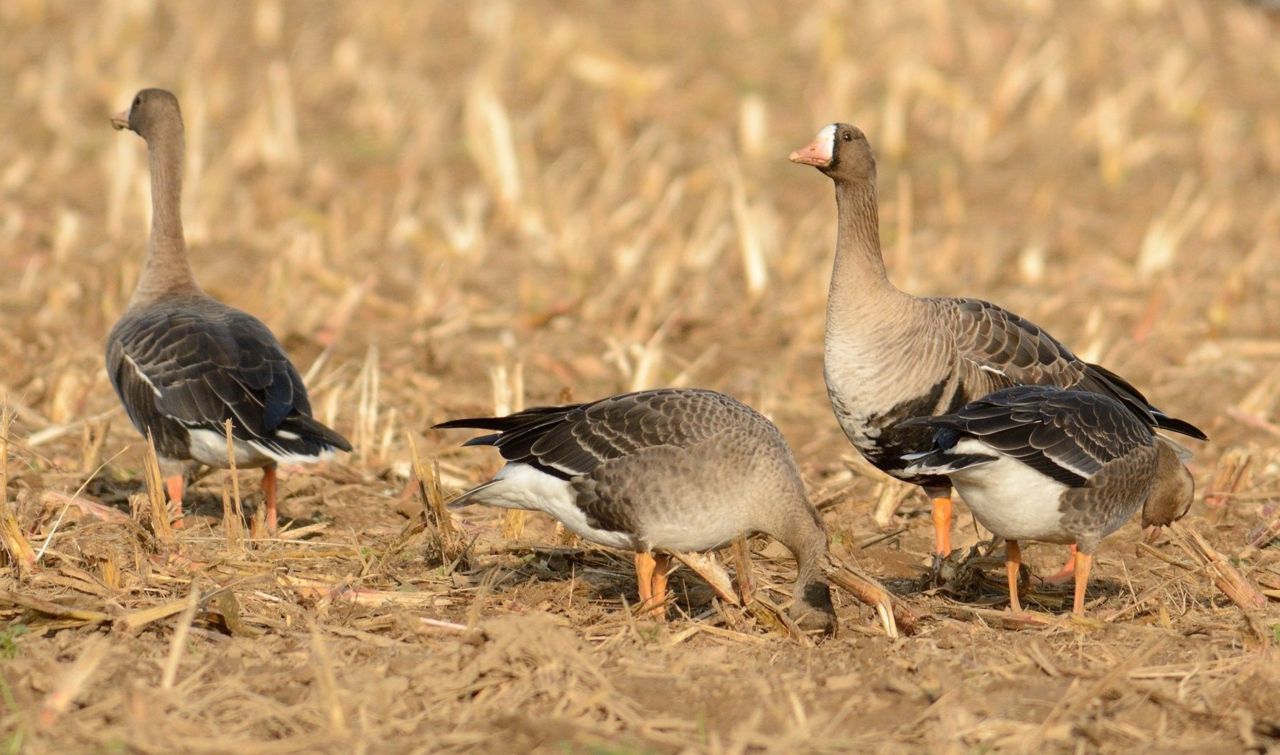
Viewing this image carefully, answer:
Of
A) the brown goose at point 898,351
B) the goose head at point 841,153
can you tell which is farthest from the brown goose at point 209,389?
the goose head at point 841,153

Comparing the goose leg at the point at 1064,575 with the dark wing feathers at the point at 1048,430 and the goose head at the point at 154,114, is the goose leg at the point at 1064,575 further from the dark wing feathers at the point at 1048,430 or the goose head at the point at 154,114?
the goose head at the point at 154,114

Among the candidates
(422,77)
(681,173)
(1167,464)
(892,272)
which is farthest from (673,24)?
(1167,464)

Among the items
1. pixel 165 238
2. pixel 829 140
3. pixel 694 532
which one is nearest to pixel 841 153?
pixel 829 140

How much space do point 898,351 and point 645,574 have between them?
189 centimetres

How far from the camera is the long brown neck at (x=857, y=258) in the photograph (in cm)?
844

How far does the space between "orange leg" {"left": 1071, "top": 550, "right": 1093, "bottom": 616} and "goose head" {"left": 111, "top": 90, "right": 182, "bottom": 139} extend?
6379 millimetres

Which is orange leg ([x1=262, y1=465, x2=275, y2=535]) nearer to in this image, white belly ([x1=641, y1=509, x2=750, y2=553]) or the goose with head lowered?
the goose with head lowered

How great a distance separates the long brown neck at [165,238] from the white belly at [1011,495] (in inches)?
200

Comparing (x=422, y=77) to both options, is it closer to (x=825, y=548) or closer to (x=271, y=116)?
(x=271, y=116)

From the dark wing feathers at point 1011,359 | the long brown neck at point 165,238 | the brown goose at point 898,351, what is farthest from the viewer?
the long brown neck at point 165,238

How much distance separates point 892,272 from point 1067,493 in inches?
295

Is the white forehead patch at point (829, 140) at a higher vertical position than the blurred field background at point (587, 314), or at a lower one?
higher

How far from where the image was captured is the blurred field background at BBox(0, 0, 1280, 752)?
6.11 meters

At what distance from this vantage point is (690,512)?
706 centimetres
